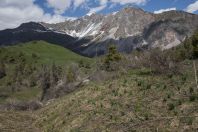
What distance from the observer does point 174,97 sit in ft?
66.3

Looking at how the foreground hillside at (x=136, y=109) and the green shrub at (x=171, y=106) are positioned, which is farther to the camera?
the green shrub at (x=171, y=106)

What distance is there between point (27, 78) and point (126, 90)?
509 ft

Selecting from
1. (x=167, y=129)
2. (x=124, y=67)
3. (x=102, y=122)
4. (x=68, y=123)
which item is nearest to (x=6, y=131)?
(x=68, y=123)

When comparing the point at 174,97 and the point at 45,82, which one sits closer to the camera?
the point at 174,97

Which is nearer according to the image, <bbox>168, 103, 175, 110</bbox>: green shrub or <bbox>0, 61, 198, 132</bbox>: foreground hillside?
<bbox>0, 61, 198, 132</bbox>: foreground hillside

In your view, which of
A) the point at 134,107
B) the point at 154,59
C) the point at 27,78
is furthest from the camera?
the point at 27,78

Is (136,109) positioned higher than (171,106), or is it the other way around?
(171,106)

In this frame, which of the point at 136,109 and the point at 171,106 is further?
the point at 136,109

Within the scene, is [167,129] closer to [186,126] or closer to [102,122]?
[186,126]

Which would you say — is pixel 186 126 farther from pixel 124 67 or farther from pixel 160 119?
pixel 124 67

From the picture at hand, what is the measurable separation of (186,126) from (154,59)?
17.2 m

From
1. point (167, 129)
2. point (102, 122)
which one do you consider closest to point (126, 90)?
point (102, 122)

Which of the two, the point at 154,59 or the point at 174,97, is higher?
the point at 154,59

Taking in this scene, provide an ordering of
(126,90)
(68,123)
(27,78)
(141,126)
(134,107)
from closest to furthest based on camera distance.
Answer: (141,126), (134,107), (68,123), (126,90), (27,78)
